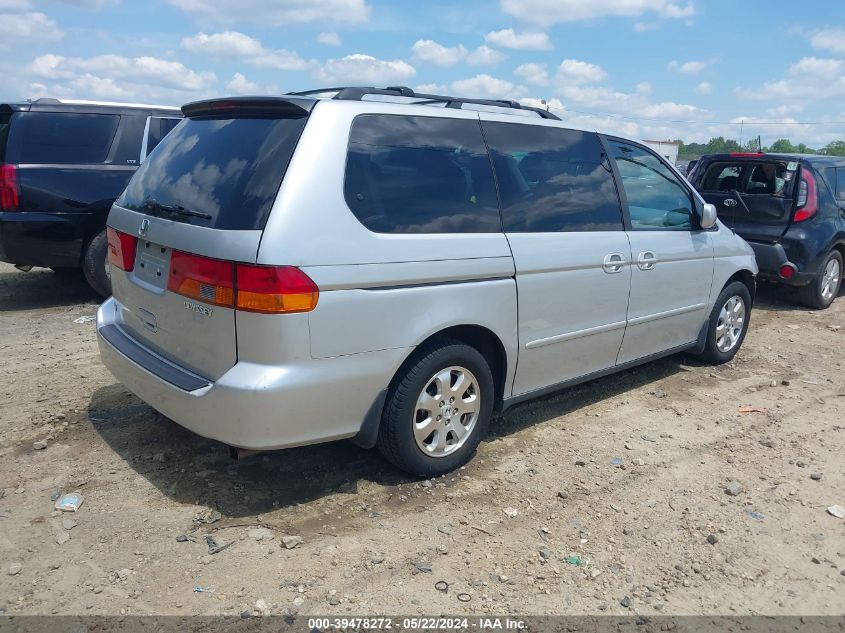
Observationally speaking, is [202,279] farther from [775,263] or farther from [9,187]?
[775,263]

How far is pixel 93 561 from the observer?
2.93m

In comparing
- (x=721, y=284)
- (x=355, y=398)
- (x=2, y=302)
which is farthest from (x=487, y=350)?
(x=2, y=302)

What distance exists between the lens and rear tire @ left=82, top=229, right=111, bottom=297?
696 centimetres

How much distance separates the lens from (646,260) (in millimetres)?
4656

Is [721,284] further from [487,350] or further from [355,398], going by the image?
[355,398]

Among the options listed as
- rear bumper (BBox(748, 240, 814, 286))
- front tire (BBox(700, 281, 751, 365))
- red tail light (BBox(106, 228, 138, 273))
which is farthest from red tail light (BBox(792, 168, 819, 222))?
red tail light (BBox(106, 228, 138, 273))

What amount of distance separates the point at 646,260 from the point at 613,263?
1.35 ft

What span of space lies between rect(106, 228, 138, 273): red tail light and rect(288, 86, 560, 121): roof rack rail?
117 cm

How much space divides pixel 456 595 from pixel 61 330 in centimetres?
493

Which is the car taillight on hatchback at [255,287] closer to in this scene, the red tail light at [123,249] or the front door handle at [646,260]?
the red tail light at [123,249]

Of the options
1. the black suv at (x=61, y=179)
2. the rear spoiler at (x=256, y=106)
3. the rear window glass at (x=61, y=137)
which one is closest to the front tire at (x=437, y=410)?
the rear spoiler at (x=256, y=106)

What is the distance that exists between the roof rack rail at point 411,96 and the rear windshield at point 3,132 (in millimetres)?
4467

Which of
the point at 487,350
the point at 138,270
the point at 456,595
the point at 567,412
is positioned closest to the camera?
the point at 456,595

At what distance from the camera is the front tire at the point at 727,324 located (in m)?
5.62
